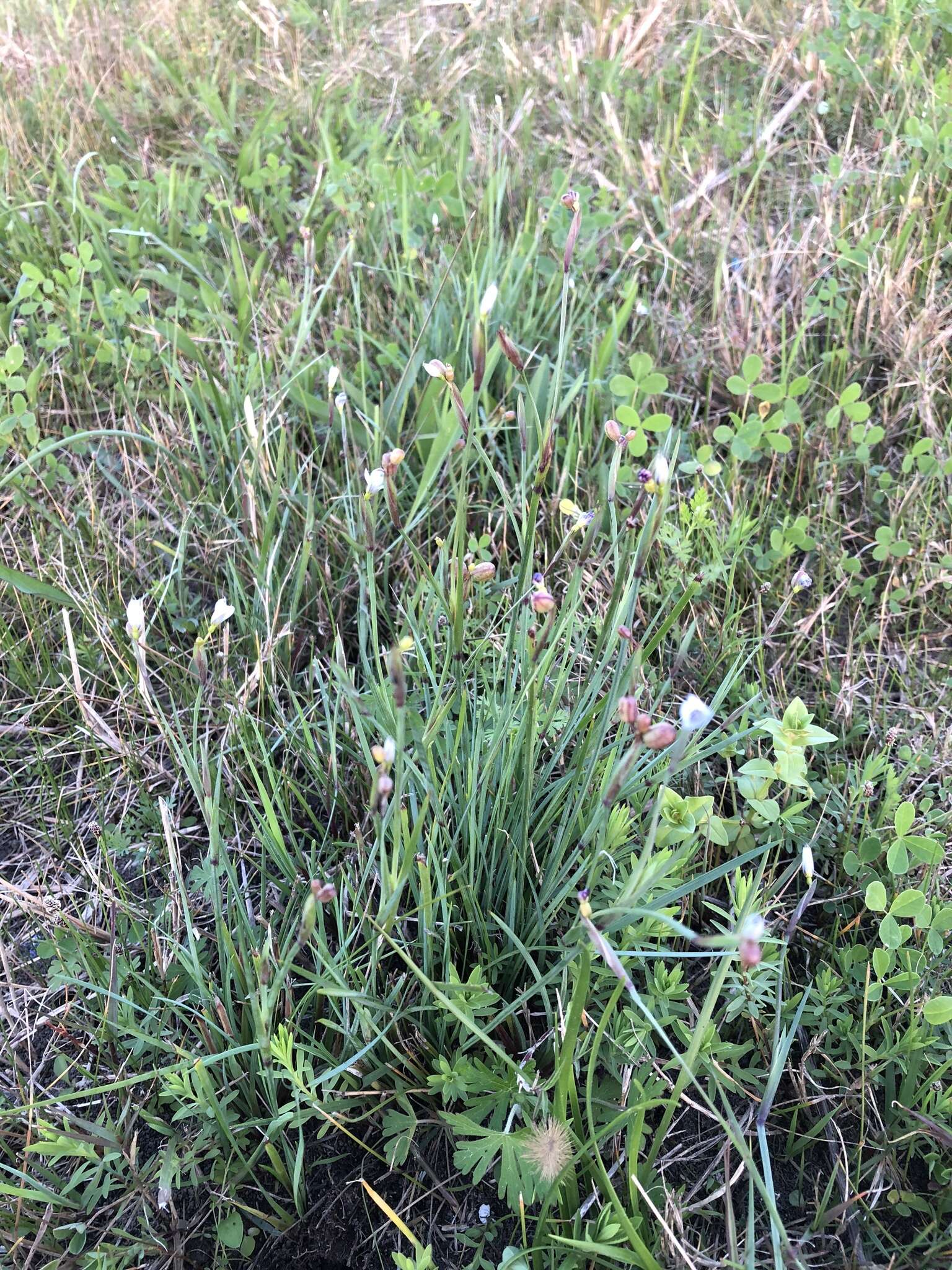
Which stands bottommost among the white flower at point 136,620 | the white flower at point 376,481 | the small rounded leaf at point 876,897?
the small rounded leaf at point 876,897

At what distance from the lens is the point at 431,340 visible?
7.30 ft

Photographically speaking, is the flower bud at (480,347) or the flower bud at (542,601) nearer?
the flower bud at (542,601)

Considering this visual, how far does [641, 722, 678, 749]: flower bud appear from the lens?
0.91m

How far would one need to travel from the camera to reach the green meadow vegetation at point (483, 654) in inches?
49.2

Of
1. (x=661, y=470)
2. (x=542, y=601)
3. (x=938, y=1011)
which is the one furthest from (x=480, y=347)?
(x=938, y=1011)

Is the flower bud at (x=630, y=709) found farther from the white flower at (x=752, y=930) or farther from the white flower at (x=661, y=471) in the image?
the white flower at (x=661, y=471)

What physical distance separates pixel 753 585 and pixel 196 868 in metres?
1.24

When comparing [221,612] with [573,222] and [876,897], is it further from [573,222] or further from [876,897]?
[876,897]

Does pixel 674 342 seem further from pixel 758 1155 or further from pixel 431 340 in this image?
pixel 758 1155

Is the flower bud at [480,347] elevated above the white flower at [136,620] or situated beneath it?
elevated above

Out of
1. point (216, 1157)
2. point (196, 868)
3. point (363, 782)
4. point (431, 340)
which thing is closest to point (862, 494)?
point (431, 340)

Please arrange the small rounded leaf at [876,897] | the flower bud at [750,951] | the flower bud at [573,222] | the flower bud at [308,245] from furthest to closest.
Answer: the flower bud at [308,245]
the small rounded leaf at [876,897]
the flower bud at [573,222]
the flower bud at [750,951]

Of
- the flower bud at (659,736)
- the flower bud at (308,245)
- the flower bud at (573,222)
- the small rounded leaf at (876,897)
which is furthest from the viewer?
the flower bud at (308,245)

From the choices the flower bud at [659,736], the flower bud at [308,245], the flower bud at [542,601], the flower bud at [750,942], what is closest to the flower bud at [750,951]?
the flower bud at [750,942]
